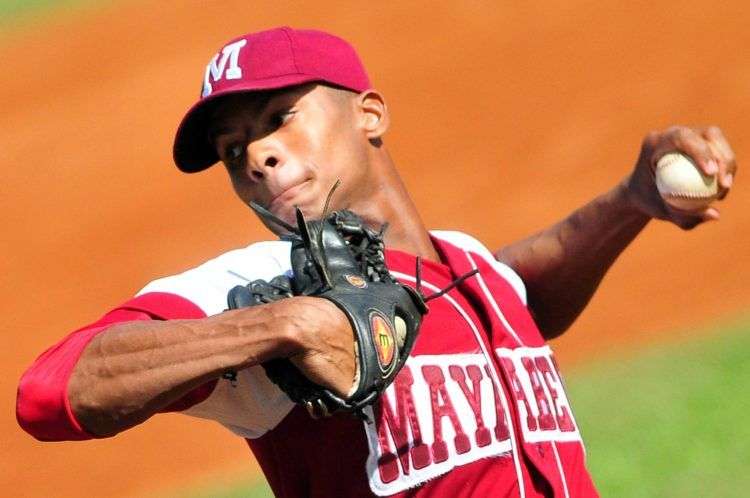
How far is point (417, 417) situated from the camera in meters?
3.35

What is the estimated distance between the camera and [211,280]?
3.24 metres

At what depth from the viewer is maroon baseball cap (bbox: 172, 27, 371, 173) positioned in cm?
368

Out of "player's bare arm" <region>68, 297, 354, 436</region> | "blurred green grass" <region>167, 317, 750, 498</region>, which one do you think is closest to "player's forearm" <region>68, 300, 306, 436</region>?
"player's bare arm" <region>68, 297, 354, 436</region>

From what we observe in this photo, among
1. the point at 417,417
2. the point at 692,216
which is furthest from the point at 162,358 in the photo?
the point at 692,216

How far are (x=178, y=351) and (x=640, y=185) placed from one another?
1714 mm

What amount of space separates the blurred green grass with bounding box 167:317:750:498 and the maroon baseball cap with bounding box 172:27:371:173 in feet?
10.7

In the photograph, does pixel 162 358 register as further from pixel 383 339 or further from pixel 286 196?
Answer: pixel 286 196

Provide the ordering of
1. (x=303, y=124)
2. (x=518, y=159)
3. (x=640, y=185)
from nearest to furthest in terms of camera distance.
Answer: (x=303, y=124)
(x=640, y=185)
(x=518, y=159)

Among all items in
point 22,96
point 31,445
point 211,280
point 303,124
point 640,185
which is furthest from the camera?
point 22,96

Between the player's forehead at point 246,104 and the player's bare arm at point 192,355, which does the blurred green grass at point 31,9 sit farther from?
the player's bare arm at point 192,355

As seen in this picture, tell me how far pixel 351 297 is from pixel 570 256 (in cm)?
150

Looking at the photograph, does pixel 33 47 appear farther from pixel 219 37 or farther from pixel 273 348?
pixel 273 348

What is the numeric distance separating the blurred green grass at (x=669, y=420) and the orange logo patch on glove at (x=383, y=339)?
3.88 metres

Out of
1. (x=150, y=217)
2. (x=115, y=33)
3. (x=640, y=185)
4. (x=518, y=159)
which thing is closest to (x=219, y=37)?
(x=115, y=33)
